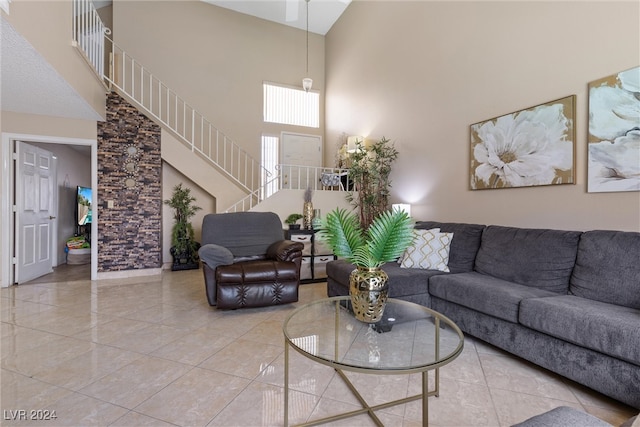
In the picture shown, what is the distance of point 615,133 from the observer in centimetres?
237

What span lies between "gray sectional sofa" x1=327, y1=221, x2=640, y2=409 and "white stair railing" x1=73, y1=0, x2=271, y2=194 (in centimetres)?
375

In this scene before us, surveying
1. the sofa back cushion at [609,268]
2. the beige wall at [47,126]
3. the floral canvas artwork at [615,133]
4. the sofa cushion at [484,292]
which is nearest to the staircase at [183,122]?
the beige wall at [47,126]

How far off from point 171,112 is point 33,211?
269 cm

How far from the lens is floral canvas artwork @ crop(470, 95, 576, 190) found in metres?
2.70

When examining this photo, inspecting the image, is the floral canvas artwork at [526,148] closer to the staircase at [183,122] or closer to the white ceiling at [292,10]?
the staircase at [183,122]

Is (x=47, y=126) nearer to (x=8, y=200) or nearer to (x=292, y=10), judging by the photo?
(x=8, y=200)

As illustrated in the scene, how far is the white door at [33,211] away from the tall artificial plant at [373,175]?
4.89 m

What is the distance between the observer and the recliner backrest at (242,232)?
3.62m

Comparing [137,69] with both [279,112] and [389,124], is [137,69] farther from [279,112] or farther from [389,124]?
[389,124]

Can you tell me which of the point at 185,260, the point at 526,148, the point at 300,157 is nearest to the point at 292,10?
the point at 300,157

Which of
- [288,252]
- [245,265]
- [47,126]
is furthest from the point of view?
[47,126]

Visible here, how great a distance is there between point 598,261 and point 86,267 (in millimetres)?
6955

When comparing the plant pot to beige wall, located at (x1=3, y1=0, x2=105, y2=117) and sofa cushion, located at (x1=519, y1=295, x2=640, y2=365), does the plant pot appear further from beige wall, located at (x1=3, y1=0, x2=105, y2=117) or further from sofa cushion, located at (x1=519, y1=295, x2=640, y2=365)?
sofa cushion, located at (x1=519, y1=295, x2=640, y2=365)

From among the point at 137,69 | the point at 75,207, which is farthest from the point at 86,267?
the point at 137,69
